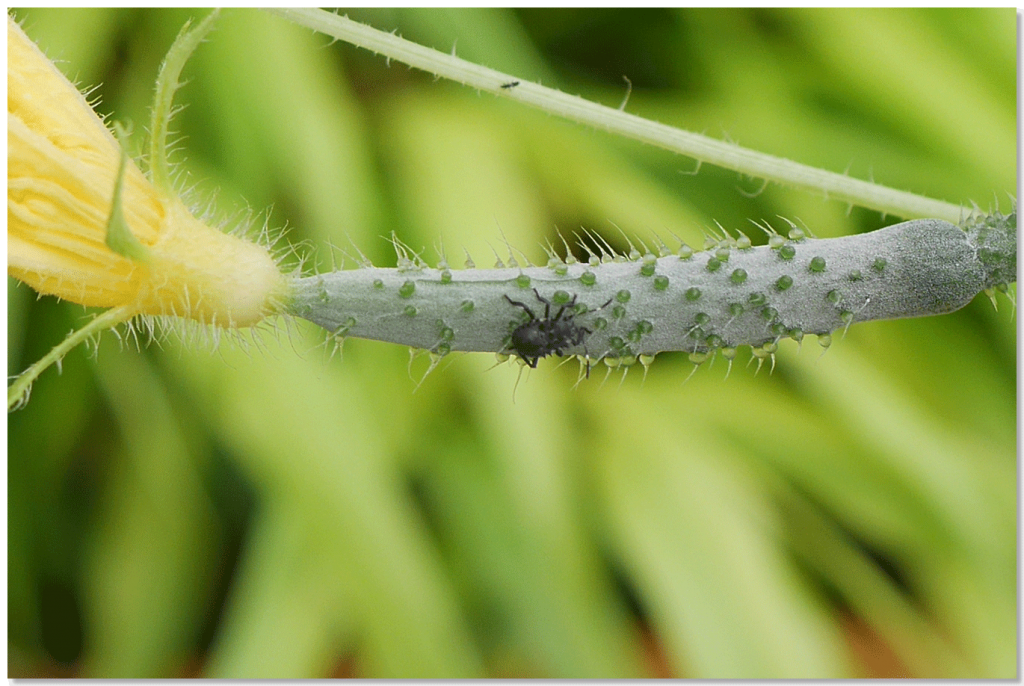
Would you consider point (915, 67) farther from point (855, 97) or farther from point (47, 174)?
point (47, 174)

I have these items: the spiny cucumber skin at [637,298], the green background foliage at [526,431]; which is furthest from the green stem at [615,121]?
the green background foliage at [526,431]

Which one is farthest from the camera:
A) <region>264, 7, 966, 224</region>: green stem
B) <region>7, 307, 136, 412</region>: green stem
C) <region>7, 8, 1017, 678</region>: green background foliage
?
<region>7, 8, 1017, 678</region>: green background foliage

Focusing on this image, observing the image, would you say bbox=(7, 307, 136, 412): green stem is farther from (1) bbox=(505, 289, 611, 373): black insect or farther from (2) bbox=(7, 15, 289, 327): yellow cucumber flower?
(1) bbox=(505, 289, 611, 373): black insect

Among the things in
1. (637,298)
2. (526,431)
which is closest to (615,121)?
(637,298)

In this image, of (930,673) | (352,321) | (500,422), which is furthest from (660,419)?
(352,321)

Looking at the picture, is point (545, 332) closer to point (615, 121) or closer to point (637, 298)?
point (637, 298)

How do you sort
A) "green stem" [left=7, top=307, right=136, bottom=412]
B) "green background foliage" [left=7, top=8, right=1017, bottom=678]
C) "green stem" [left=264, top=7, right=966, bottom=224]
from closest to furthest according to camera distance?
"green stem" [left=7, top=307, right=136, bottom=412]
"green stem" [left=264, top=7, right=966, bottom=224]
"green background foliage" [left=7, top=8, right=1017, bottom=678]

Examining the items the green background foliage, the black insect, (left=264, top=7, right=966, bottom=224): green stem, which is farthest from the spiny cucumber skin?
the green background foliage
